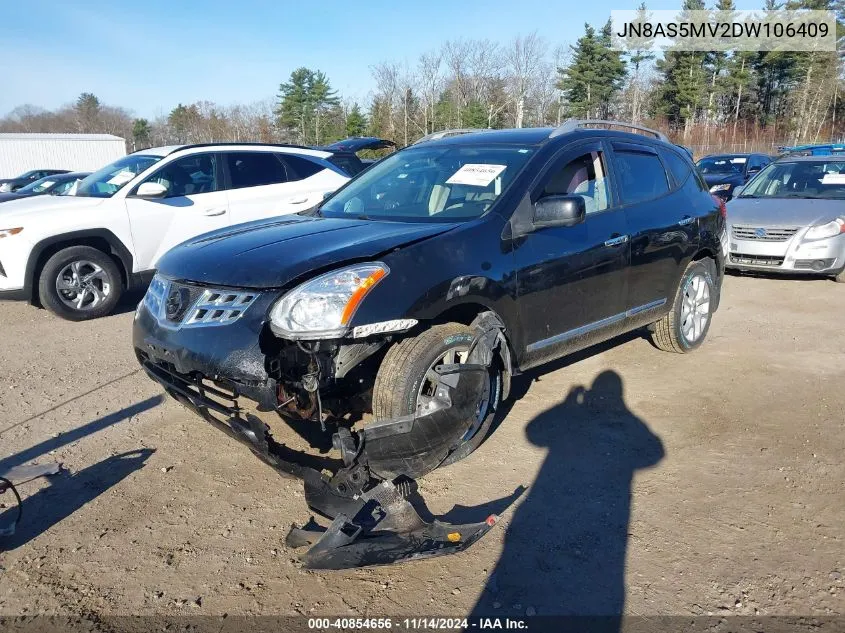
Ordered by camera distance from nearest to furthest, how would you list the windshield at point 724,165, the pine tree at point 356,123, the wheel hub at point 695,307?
the wheel hub at point 695,307 < the windshield at point 724,165 < the pine tree at point 356,123

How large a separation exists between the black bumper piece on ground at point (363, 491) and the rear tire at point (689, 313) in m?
2.70

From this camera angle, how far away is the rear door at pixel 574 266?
12.9ft

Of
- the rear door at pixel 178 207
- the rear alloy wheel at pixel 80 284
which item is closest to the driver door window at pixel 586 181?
the rear door at pixel 178 207

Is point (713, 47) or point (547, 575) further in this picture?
point (713, 47)

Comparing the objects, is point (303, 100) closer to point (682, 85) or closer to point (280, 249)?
point (682, 85)

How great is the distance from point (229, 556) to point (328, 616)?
2.05ft

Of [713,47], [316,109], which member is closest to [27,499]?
[316,109]

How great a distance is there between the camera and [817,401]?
459 centimetres

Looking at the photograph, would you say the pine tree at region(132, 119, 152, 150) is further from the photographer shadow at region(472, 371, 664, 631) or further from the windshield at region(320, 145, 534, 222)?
the photographer shadow at region(472, 371, 664, 631)

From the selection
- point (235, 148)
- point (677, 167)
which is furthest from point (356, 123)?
point (677, 167)

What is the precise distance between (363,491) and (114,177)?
20.1 ft

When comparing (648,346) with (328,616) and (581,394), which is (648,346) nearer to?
(581,394)

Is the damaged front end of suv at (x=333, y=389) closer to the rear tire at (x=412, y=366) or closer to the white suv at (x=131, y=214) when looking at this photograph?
the rear tire at (x=412, y=366)

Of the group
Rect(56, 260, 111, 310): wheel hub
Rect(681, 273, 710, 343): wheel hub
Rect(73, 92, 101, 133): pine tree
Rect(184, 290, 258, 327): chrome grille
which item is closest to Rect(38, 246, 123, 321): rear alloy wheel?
Rect(56, 260, 111, 310): wheel hub
